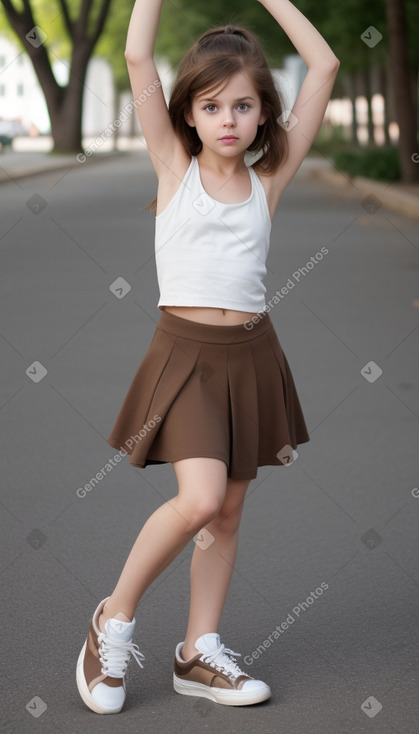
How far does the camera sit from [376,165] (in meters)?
26.6

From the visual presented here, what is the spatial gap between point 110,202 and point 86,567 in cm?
1813

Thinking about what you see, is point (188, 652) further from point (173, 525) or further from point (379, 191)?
point (379, 191)

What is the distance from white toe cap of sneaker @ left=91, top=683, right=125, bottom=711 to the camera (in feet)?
10.7

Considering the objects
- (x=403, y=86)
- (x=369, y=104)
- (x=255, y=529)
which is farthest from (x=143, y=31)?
(x=369, y=104)

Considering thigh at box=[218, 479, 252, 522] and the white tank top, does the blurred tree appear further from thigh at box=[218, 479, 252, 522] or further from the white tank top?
thigh at box=[218, 479, 252, 522]

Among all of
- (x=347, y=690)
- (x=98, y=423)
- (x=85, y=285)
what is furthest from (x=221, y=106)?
(x=85, y=285)

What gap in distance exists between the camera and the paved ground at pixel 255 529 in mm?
3381

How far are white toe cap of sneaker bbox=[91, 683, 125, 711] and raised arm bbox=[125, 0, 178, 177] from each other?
1.41 meters

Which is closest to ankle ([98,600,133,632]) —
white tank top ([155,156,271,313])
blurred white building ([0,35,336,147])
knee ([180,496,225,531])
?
knee ([180,496,225,531])

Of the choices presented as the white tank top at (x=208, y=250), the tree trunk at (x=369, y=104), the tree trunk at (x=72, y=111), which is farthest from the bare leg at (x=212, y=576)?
the tree trunk at (x=72, y=111)

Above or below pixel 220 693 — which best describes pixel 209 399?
above

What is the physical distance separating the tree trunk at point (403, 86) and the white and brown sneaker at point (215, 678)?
68.9ft

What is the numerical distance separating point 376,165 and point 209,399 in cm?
2407

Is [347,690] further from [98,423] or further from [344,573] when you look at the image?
[98,423]
